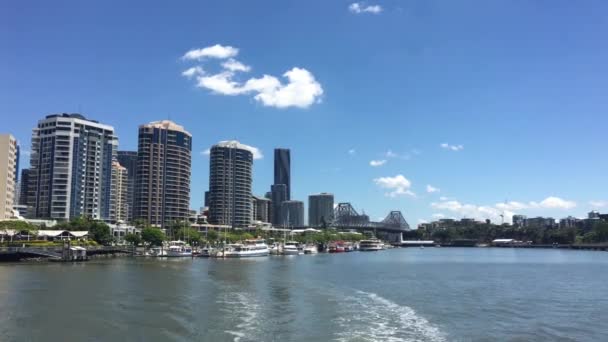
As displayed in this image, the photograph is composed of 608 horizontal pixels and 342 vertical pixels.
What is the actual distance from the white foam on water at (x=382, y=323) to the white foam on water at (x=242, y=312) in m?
6.69

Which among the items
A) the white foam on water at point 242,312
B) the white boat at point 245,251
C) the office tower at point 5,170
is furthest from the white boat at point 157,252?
the white foam on water at point 242,312

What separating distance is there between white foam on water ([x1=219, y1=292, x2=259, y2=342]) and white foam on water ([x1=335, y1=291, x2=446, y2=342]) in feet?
22.0

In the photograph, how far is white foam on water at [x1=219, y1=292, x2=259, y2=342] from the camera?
131 ft

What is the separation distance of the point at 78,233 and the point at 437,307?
125 m

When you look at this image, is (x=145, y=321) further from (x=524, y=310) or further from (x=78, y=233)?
(x=78, y=233)

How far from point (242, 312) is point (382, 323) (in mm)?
12434

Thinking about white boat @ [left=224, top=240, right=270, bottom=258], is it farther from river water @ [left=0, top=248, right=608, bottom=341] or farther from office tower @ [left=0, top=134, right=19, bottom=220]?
river water @ [left=0, top=248, right=608, bottom=341]

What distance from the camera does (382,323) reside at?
1762 inches

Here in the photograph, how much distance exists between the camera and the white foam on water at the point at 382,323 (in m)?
39.5

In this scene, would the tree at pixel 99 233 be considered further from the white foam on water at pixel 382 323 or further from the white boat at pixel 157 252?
the white foam on water at pixel 382 323

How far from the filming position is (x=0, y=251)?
390 feet

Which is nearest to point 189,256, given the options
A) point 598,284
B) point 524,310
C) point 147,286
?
point 147,286

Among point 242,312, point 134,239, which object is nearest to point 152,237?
point 134,239

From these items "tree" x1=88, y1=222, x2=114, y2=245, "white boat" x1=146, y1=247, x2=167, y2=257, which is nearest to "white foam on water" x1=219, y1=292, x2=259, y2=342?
"white boat" x1=146, y1=247, x2=167, y2=257
